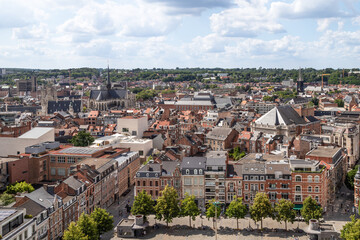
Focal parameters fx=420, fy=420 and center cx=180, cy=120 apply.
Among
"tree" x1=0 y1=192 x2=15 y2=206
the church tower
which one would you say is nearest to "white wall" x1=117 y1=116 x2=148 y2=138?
"tree" x1=0 y1=192 x2=15 y2=206

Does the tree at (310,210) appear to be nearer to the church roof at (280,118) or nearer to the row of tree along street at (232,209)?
the row of tree along street at (232,209)

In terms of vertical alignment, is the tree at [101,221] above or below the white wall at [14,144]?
below

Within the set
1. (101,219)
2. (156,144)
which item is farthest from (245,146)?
(101,219)

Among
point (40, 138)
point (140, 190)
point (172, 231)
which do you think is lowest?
point (172, 231)

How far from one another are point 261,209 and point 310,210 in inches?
277

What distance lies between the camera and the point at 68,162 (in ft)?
255

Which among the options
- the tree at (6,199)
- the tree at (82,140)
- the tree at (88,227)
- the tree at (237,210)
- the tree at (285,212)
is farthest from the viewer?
the tree at (82,140)

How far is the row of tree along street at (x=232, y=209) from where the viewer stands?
58312 millimetres

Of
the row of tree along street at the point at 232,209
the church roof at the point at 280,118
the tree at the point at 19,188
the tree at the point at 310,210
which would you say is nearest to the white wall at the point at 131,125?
the church roof at the point at 280,118

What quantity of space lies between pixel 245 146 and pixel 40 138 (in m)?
47.7

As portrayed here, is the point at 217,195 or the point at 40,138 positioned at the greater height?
the point at 40,138

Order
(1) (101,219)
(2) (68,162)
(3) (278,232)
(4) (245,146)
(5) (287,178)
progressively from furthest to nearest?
(4) (245,146) → (2) (68,162) → (5) (287,178) → (3) (278,232) → (1) (101,219)

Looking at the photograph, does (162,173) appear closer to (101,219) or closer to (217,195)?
(217,195)

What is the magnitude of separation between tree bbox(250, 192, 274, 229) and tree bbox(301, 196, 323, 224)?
4.64m
